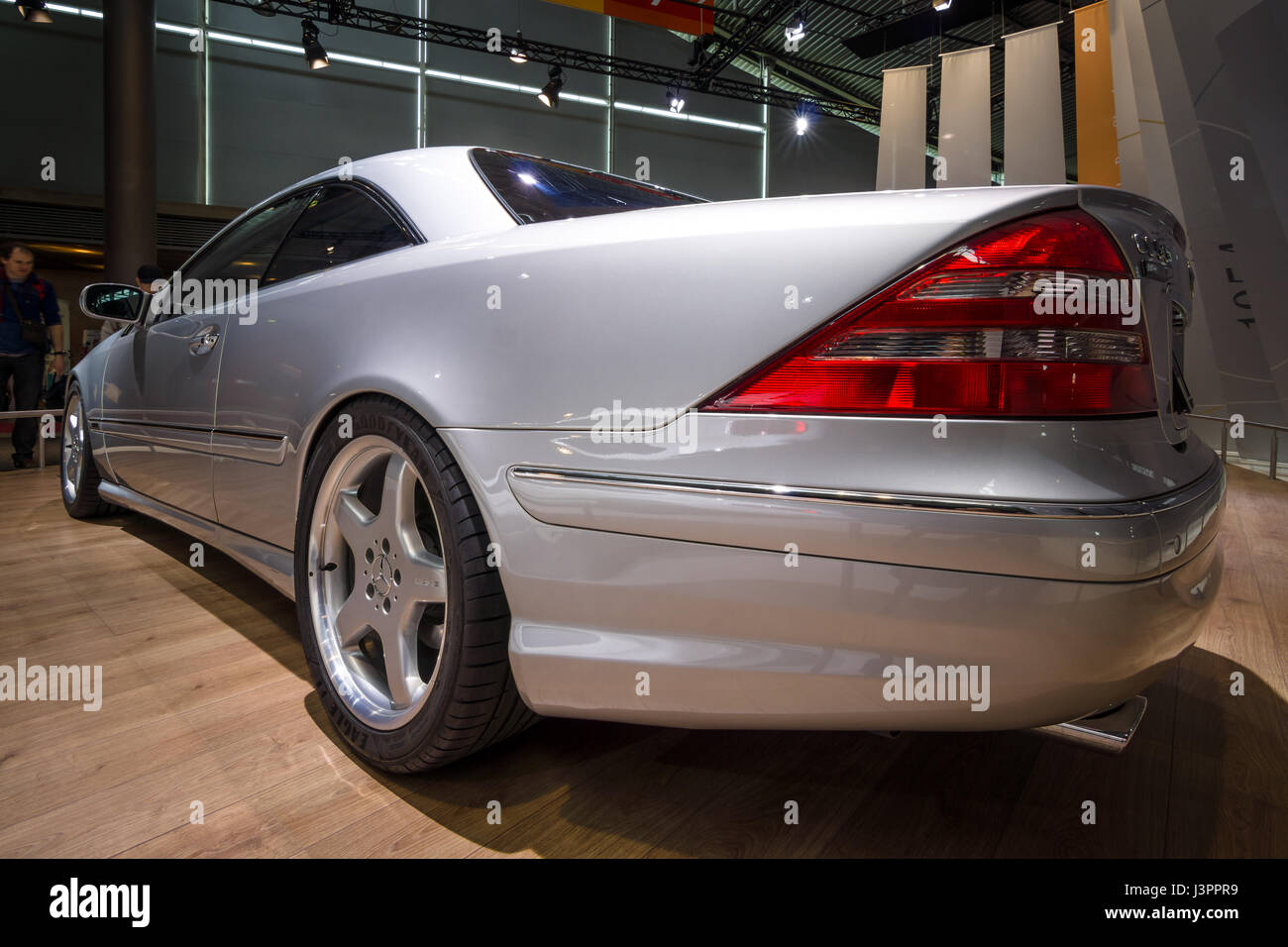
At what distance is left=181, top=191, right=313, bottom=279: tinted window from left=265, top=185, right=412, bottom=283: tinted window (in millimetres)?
86

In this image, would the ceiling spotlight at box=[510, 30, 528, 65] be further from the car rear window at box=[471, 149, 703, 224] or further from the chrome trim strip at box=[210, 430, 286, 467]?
the chrome trim strip at box=[210, 430, 286, 467]

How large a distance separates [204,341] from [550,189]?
1069 millimetres

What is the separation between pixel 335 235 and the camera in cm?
159

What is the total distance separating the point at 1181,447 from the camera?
3.03ft

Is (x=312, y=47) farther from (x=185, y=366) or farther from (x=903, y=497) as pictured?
(x=903, y=497)

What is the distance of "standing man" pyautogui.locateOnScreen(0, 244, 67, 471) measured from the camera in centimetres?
486

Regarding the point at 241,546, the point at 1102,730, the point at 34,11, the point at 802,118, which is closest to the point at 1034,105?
the point at 802,118

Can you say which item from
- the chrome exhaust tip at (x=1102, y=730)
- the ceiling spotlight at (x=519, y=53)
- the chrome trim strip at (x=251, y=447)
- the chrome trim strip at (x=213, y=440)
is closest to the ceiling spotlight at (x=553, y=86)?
the ceiling spotlight at (x=519, y=53)

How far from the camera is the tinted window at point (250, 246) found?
1833mm

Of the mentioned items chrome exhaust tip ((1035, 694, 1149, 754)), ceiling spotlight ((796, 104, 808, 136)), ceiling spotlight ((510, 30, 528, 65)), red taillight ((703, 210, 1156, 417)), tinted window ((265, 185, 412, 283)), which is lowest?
chrome exhaust tip ((1035, 694, 1149, 754))

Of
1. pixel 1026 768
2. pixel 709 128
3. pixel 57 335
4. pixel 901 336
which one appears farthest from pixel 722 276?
pixel 709 128

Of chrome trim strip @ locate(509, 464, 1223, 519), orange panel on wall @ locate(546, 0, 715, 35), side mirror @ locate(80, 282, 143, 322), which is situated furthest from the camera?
orange panel on wall @ locate(546, 0, 715, 35)

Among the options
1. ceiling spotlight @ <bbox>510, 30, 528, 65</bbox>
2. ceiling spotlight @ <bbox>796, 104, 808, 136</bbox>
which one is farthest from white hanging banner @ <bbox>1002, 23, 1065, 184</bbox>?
ceiling spotlight @ <bbox>510, 30, 528, 65</bbox>
